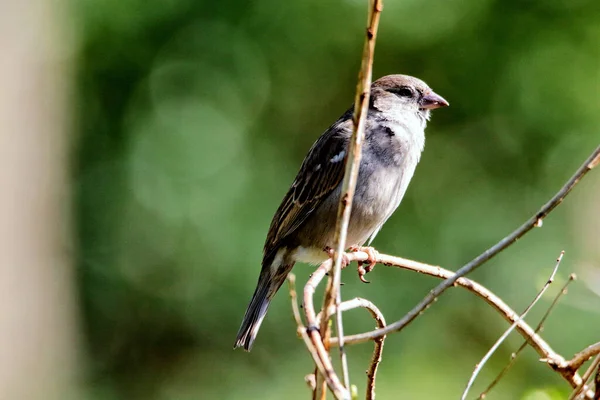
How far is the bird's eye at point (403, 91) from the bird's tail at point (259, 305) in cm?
116

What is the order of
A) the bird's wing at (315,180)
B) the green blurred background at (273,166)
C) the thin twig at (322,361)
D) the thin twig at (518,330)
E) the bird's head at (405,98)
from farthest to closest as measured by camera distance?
the green blurred background at (273,166), the bird's head at (405,98), the bird's wing at (315,180), the thin twig at (518,330), the thin twig at (322,361)

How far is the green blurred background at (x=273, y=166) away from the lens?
888 centimetres

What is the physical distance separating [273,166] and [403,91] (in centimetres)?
569

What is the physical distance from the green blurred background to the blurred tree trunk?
38cm

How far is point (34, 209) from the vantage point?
9.57 metres

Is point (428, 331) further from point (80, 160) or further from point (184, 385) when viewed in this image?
point (80, 160)

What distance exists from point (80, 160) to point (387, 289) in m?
4.36

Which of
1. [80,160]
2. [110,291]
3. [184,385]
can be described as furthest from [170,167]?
[184,385]

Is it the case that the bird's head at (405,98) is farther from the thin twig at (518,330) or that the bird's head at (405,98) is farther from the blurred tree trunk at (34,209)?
the blurred tree trunk at (34,209)

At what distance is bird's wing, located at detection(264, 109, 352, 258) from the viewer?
14.6 feet

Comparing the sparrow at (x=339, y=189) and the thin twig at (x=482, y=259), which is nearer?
the thin twig at (x=482, y=259)

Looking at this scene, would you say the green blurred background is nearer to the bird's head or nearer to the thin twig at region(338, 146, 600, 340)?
the bird's head

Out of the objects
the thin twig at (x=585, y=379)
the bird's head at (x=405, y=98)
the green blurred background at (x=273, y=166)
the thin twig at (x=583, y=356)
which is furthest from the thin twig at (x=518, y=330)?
the green blurred background at (x=273, y=166)

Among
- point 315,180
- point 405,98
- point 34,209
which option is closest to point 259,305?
point 315,180
